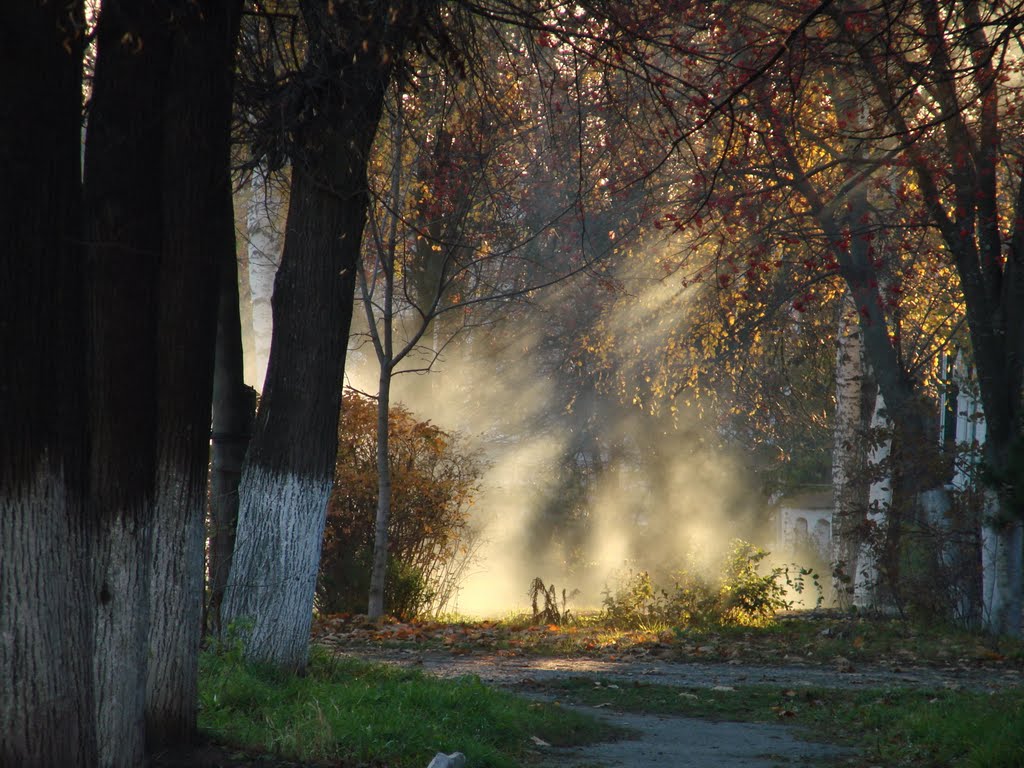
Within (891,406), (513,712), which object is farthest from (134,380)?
(891,406)

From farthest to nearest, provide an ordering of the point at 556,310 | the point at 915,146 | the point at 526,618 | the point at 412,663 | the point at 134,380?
the point at 556,310
the point at 526,618
the point at 915,146
the point at 412,663
the point at 134,380

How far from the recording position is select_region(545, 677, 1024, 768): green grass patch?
6.62 meters

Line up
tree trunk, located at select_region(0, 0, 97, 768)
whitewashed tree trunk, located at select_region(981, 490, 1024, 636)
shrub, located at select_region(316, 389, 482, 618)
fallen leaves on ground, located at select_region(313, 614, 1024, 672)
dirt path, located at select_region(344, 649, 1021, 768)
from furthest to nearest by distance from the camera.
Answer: shrub, located at select_region(316, 389, 482, 618), whitewashed tree trunk, located at select_region(981, 490, 1024, 636), fallen leaves on ground, located at select_region(313, 614, 1024, 672), dirt path, located at select_region(344, 649, 1021, 768), tree trunk, located at select_region(0, 0, 97, 768)

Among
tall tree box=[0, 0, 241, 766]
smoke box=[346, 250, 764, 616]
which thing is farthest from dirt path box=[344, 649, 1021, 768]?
smoke box=[346, 250, 764, 616]

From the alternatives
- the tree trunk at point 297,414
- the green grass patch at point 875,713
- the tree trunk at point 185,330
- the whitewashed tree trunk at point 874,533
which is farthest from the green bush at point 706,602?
the tree trunk at point 185,330

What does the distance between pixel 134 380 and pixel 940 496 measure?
12.1 meters

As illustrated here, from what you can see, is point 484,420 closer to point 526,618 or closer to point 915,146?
point 526,618

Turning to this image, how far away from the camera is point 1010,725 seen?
21.0 ft

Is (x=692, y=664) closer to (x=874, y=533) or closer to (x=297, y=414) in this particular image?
(x=874, y=533)

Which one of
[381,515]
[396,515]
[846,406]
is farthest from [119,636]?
[846,406]

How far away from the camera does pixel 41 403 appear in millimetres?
4312

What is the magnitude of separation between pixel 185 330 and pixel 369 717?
2.62 m

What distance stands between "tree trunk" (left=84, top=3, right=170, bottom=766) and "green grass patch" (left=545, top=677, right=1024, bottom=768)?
4.63m

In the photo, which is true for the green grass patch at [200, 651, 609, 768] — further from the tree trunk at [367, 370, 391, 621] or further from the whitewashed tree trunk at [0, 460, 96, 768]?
the tree trunk at [367, 370, 391, 621]
